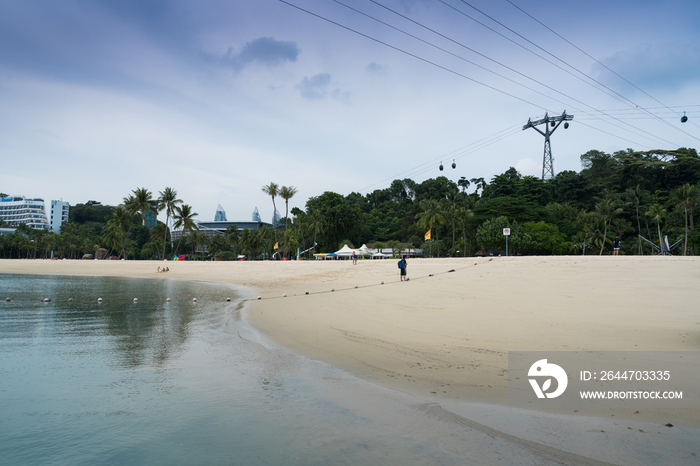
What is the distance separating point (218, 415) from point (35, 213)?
220 meters

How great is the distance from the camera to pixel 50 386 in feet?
21.0

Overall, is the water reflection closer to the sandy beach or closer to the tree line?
the sandy beach

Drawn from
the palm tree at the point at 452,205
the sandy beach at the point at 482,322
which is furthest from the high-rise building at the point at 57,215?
the sandy beach at the point at 482,322

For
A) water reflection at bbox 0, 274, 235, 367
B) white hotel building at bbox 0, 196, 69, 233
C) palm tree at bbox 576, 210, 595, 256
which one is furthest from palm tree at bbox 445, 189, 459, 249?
white hotel building at bbox 0, 196, 69, 233

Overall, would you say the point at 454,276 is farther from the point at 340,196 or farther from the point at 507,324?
the point at 340,196

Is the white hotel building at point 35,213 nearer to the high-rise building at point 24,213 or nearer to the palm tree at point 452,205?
the high-rise building at point 24,213

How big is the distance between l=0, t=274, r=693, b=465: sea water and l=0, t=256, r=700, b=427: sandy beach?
675mm

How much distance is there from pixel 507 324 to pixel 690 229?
2443 inches

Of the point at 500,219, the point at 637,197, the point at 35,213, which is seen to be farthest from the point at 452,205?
the point at 35,213

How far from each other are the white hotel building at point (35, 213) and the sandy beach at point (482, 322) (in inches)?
8087

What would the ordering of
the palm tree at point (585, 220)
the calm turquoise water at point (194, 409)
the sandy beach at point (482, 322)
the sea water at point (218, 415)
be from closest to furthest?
the sea water at point (218, 415) → the calm turquoise water at point (194, 409) → the sandy beach at point (482, 322) → the palm tree at point (585, 220)

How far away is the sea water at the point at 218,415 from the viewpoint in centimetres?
407

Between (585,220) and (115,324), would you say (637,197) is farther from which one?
(115,324)

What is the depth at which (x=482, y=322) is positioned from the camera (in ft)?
31.2
